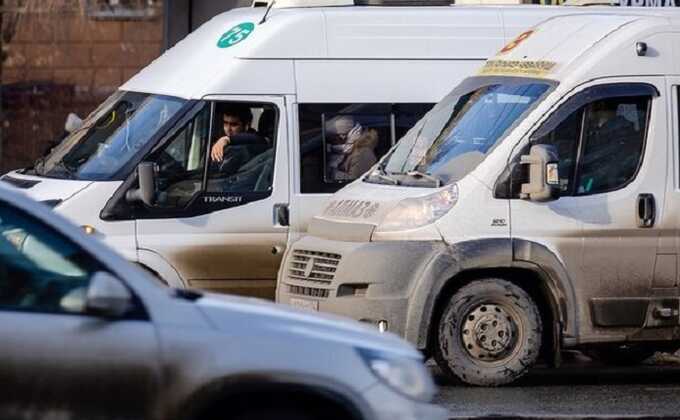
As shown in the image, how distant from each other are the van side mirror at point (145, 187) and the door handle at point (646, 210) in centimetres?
323

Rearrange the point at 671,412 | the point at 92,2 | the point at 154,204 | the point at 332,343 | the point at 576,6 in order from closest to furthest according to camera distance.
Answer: the point at 332,343
the point at 671,412
the point at 154,204
the point at 576,6
the point at 92,2

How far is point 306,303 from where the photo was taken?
10.9 m

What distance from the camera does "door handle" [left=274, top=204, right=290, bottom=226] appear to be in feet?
39.6

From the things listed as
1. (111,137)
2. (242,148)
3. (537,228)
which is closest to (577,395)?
(537,228)

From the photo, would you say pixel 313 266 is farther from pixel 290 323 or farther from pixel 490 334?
pixel 290 323

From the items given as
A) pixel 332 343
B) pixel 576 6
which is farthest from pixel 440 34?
pixel 332 343

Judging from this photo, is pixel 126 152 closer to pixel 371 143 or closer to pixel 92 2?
pixel 371 143

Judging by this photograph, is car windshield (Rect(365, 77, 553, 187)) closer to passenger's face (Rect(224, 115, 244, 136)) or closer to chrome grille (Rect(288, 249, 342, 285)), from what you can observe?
chrome grille (Rect(288, 249, 342, 285))

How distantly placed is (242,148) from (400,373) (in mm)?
5715

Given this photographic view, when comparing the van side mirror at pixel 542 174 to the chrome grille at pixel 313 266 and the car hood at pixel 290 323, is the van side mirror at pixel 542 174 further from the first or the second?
the car hood at pixel 290 323

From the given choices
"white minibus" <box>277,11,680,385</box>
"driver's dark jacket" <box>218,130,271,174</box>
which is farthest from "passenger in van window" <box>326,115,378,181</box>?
"white minibus" <box>277,11,680,385</box>

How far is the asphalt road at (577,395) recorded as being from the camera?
9.84 m

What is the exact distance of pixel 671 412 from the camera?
32.5ft

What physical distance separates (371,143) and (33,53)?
9540mm
